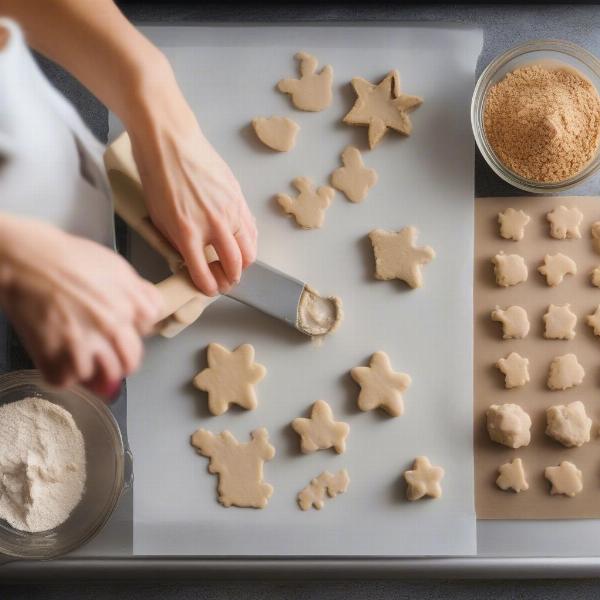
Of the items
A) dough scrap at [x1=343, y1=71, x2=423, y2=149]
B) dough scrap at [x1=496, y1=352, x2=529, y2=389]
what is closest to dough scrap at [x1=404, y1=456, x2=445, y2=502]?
dough scrap at [x1=496, y1=352, x2=529, y2=389]

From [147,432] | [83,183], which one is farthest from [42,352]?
[147,432]

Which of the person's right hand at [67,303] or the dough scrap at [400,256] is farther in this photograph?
the dough scrap at [400,256]

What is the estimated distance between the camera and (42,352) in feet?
1.26

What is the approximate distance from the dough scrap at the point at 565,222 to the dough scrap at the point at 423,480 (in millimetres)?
261

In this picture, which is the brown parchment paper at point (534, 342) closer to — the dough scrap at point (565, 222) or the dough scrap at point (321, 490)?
the dough scrap at point (565, 222)

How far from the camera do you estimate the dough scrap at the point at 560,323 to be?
0.75 m

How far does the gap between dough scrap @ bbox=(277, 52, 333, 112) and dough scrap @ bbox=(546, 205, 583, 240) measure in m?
0.25

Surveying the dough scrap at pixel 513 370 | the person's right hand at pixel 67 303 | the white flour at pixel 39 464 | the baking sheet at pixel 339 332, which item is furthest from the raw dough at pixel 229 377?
the person's right hand at pixel 67 303

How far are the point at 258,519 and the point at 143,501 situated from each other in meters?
0.12

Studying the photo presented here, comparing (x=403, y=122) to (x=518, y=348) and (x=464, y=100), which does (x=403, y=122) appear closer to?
(x=464, y=100)

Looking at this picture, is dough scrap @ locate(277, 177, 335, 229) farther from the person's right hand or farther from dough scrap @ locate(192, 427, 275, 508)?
the person's right hand

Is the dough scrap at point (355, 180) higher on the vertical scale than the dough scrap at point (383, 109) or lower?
lower

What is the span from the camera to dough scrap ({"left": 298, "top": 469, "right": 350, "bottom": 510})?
2.44ft

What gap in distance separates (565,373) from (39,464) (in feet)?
1.69
